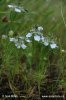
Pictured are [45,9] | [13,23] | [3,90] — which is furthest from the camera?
[45,9]

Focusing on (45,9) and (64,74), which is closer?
(64,74)

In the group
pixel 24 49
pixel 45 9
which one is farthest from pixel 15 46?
pixel 45 9

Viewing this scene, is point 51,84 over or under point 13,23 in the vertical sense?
under

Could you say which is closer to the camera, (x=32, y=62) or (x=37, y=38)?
(x=37, y=38)

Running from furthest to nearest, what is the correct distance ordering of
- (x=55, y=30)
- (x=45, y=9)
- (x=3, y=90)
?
(x=45, y=9), (x=55, y=30), (x=3, y=90)

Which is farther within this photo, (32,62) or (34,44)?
(32,62)

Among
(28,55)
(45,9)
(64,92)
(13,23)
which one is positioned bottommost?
(64,92)

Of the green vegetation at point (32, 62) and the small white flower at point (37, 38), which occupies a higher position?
the small white flower at point (37, 38)

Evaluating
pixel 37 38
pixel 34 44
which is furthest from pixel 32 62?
pixel 37 38

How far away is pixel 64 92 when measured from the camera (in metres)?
3.41

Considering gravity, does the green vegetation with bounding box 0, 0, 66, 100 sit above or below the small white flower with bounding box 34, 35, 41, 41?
below

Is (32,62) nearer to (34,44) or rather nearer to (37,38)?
(34,44)

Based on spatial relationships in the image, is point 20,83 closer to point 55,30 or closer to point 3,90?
point 3,90

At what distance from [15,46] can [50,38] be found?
0.25 m
